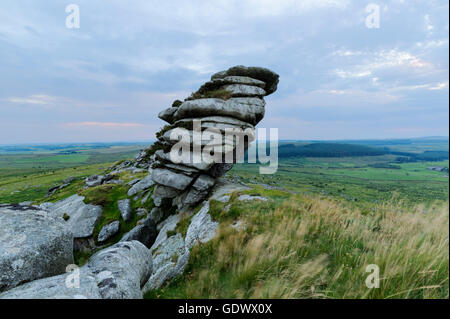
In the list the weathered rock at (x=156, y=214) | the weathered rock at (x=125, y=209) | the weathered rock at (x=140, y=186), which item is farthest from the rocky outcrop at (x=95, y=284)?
the weathered rock at (x=140, y=186)

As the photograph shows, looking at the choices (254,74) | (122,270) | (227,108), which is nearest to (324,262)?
(122,270)

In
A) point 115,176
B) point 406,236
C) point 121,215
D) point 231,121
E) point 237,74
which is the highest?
point 237,74

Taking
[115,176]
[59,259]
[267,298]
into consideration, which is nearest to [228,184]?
[59,259]

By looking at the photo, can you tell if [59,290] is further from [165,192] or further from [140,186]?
[140,186]

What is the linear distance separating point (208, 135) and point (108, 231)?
1678 centimetres

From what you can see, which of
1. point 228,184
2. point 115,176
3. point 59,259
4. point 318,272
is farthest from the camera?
point 115,176

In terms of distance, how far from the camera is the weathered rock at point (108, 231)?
70.8 ft

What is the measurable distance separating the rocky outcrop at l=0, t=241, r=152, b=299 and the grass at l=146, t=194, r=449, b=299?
3.40ft

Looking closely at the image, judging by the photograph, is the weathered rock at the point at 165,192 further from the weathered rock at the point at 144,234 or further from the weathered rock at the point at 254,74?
the weathered rock at the point at 254,74

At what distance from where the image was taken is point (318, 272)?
5.36 metres

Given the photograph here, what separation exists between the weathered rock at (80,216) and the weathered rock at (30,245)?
52.3ft

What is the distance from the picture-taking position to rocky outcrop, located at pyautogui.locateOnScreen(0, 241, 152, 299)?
510 centimetres
